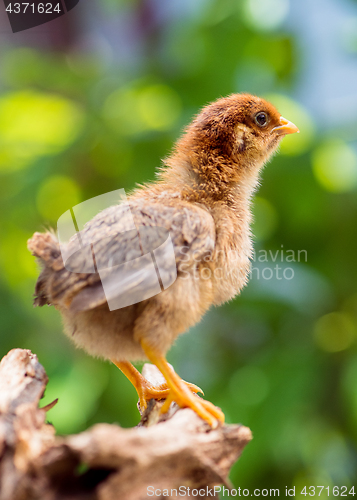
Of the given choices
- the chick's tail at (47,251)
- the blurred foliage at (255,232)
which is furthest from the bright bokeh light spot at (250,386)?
the chick's tail at (47,251)

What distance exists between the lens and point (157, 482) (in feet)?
4.16

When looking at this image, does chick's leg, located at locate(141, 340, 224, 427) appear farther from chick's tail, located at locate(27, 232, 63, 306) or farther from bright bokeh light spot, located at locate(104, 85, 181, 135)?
bright bokeh light spot, located at locate(104, 85, 181, 135)

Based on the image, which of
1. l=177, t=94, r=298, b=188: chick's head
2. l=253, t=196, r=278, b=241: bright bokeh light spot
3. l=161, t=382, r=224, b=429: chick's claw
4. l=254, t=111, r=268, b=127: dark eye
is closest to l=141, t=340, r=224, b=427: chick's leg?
l=161, t=382, r=224, b=429: chick's claw

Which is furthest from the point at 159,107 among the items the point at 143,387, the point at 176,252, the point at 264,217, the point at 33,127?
the point at 143,387

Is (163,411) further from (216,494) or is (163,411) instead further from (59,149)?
(59,149)

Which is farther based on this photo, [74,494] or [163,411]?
[163,411]

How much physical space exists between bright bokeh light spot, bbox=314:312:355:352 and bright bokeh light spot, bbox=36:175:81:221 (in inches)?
71.4

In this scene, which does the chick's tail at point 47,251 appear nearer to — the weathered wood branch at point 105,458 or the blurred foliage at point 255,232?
the weathered wood branch at point 105,458

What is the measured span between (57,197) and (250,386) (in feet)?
5.77

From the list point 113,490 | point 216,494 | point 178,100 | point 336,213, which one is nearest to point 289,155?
point 336,213

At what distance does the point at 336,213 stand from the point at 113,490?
238 cm

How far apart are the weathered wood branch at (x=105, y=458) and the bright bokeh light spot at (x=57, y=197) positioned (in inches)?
70.9

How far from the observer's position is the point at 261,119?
2225 millimetres

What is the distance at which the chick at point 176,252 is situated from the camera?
5.12ft
